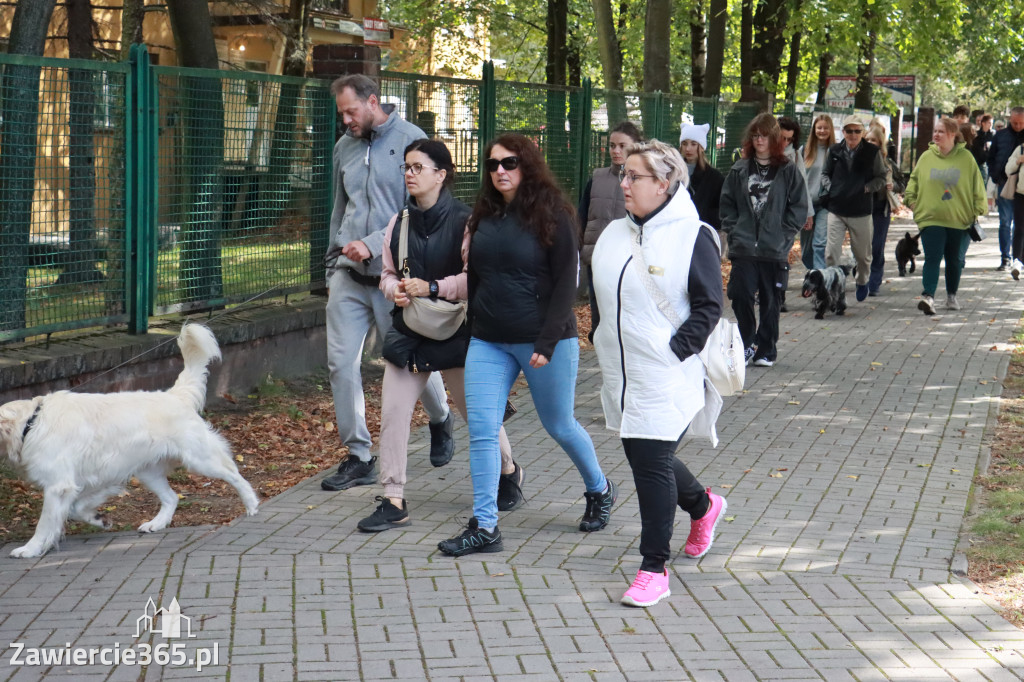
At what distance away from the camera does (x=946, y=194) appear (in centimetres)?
1295

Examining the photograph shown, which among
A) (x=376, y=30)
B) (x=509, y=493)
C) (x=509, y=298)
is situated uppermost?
(x=376, y=30)

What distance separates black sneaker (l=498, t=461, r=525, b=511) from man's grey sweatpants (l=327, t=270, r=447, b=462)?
75 centimetres

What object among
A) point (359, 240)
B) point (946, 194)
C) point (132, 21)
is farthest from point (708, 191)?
point (132, 21)

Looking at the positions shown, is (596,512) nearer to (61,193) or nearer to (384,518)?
(384,518)

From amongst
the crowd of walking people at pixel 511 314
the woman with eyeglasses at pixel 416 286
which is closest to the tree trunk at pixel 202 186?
the crowd of walking people at pixel 511 314

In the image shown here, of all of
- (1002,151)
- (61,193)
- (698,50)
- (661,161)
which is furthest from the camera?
(698,50)

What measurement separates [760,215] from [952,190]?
394 cm

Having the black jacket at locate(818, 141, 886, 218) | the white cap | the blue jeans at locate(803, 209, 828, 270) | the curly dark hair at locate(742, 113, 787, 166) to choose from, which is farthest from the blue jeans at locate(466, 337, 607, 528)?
the blue jeans at locate(803, 209, 828, 270)

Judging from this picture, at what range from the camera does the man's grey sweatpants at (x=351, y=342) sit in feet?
22.2

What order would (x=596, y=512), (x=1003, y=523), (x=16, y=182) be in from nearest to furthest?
(x=596, y=512), (x=1003, y=523), (x=16, y=182)

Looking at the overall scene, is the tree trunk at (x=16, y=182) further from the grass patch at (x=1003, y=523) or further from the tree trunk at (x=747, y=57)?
the tree trunk at (x=747, y=57)

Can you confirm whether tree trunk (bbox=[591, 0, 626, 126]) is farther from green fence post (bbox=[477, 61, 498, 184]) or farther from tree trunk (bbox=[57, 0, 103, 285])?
tree trunk (bbox=[57, 0, 103, 285])

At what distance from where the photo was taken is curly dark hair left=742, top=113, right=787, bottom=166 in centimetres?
989

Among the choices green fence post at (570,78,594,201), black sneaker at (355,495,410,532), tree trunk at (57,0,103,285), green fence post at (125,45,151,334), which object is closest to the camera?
black sneaker at (355,495,410,532)
